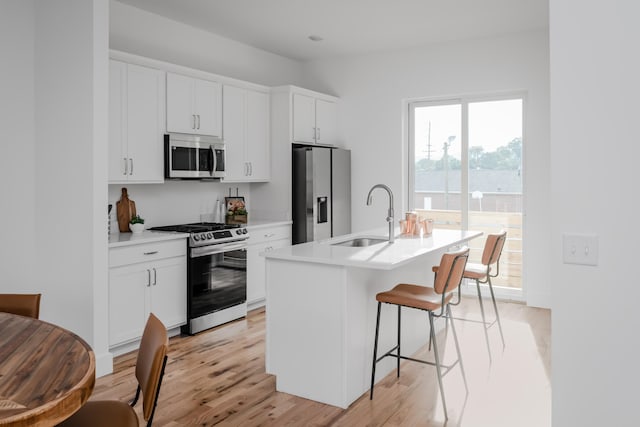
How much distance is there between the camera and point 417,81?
620 cm

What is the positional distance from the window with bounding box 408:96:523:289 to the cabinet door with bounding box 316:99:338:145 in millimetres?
987

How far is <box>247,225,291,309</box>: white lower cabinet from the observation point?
524cm

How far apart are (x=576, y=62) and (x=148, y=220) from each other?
397cm

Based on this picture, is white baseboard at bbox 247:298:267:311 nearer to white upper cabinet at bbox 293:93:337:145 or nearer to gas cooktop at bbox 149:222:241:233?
gas cooktop at bbox 149:222:241:233

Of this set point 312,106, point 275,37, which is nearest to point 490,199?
point 312,106

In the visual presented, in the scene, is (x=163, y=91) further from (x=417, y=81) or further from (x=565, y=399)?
(x=565, y=399)

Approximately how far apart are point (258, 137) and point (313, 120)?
84cm

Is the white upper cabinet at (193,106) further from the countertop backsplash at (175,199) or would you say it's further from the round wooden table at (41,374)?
the round wooden table at (41,374)

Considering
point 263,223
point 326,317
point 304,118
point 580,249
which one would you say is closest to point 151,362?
point 326,317

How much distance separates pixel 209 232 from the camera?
15.3 ft

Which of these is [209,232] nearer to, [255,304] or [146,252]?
[146,252]

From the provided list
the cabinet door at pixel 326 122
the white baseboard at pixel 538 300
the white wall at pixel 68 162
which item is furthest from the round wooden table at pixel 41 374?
the white baseboard at pixel 538 300

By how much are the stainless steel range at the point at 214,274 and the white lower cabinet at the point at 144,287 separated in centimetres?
8

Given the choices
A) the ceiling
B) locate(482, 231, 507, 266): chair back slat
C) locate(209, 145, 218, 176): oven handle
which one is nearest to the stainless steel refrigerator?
locate(209, 145, 218, 176): oven handle
